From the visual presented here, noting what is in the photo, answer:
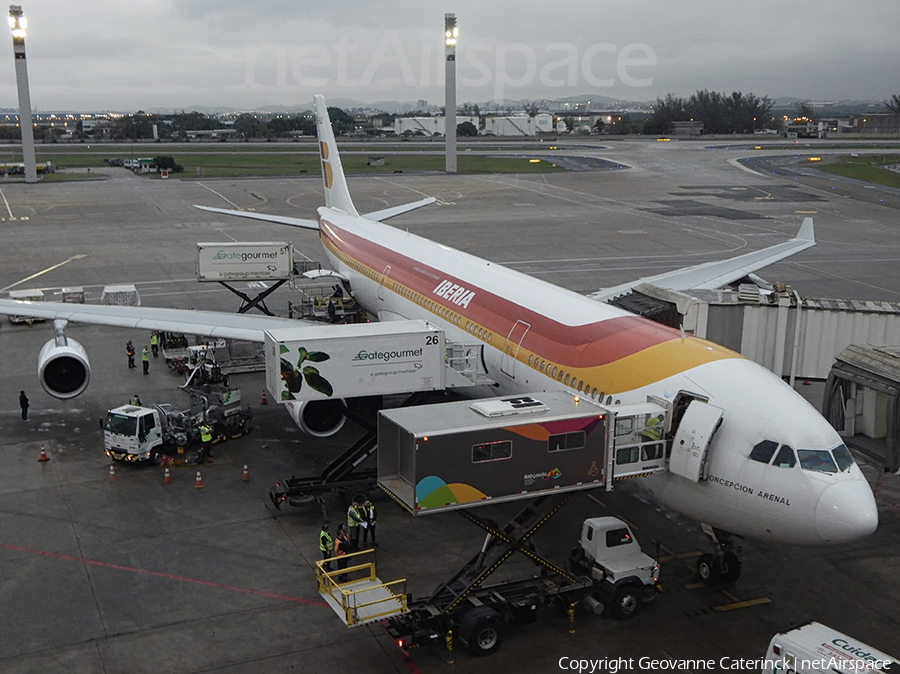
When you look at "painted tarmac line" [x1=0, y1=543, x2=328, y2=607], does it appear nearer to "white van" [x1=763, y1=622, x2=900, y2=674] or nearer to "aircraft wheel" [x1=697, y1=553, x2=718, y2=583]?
"aircraft wheel" [x1=697, y1=553, x2=718, y2=583]

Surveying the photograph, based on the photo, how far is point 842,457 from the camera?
1477 cm

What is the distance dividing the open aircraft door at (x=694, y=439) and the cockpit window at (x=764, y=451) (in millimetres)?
725

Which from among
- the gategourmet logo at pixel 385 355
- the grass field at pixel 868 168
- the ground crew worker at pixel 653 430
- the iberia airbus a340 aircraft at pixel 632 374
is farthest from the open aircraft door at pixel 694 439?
the grass field at pixel 868 168

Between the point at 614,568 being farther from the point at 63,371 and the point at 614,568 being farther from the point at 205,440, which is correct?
the point at 63,371

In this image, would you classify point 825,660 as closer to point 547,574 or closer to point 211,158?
point 547,574

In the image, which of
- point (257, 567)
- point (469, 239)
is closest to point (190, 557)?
point (257, 567)

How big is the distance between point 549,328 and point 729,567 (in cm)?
609

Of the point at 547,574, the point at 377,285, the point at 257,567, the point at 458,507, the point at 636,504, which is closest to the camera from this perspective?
the point at 458,507

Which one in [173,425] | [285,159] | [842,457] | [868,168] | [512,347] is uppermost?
[285,159]

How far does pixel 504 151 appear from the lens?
15075cm

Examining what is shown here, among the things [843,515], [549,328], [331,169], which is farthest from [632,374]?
[331,169]

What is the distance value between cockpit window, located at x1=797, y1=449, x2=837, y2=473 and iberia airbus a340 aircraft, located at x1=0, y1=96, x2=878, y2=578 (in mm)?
21

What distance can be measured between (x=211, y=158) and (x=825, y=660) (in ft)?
435

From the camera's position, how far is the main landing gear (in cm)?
1702
